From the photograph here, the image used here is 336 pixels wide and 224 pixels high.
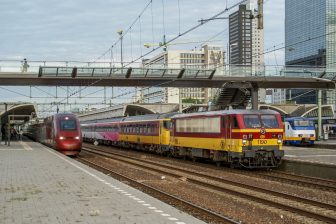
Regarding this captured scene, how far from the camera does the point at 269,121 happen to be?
81.3 feet

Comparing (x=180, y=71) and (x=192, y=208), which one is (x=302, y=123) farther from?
(x=192, y=208)

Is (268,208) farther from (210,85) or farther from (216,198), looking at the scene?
(210,85)

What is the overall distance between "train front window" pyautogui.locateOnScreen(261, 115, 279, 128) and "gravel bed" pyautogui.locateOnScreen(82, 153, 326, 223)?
578 cm

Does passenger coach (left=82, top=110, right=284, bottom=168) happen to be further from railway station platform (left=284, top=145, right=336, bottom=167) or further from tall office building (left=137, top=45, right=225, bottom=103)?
tall office building (left=137, top=45, right=225, bottom=103)

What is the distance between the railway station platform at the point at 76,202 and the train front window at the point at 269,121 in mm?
9067

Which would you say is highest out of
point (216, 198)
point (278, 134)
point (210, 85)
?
point (210, 85)

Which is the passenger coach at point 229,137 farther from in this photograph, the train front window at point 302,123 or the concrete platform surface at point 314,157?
the train front window at point 302,123

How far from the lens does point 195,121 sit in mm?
29078

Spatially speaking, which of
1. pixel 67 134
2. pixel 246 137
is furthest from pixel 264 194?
pixel 67 134

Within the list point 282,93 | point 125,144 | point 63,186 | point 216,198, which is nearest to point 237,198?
point 216,198

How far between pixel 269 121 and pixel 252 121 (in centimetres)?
99

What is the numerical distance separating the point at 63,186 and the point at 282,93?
10260 centimetres

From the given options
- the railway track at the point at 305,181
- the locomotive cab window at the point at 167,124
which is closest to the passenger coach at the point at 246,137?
the railway track at the point at 305,181

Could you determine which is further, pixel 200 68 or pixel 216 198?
pixel 200 68
